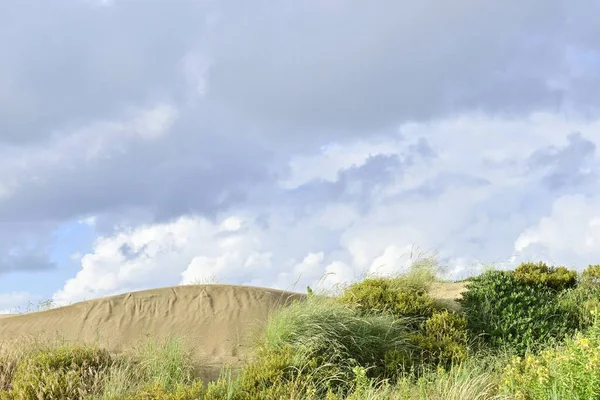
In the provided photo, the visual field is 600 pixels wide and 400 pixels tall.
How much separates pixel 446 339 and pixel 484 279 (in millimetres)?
3111

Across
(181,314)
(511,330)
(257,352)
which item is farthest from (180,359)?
(511,330)

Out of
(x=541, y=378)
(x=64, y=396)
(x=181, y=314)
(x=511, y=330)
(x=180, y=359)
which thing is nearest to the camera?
(x=541, y=378)

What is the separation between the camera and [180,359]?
317 inches

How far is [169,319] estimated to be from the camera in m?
11.2

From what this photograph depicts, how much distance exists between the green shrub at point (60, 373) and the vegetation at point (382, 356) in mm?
15

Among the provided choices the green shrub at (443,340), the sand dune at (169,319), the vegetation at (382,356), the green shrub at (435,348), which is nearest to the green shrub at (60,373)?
the vegetation at (382,356)

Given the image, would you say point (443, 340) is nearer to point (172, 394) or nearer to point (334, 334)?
point (334, 334)

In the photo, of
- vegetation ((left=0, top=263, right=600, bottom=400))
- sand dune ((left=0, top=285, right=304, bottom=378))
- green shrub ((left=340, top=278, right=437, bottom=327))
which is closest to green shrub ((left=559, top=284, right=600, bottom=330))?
vegetation ((left=0, top=263, right=600, bottom=400))

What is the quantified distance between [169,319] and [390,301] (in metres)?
3.72

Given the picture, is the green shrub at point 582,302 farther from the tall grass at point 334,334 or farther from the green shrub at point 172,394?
the green shrub at point 172,394

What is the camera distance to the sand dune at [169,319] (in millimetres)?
10359

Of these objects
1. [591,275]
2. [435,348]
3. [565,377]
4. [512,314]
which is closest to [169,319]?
[435,348]

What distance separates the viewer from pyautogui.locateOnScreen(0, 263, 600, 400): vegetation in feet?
20.8

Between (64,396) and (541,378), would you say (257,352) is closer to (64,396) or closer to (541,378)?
(64,396)
